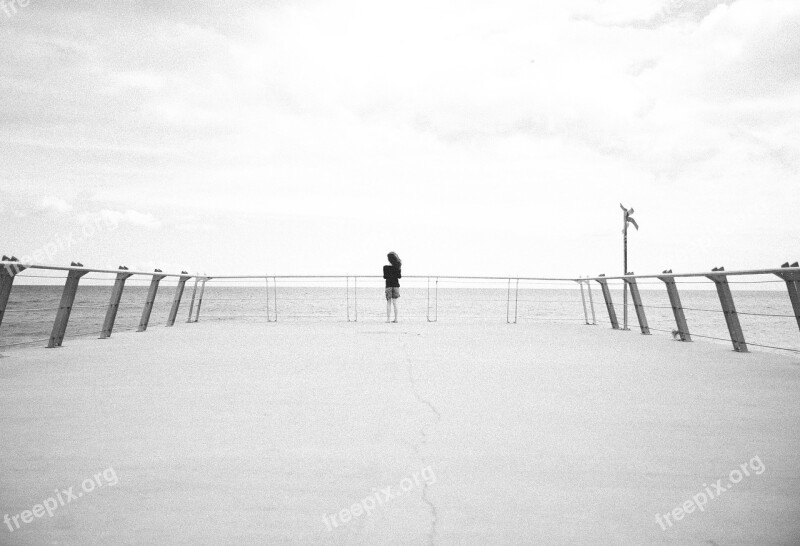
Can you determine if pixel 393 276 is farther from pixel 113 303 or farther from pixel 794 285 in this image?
pixel 794 285

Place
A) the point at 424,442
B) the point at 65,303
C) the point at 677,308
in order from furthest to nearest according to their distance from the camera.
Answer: the point at 677,308 → the point at 65,303 → the point at 424,442

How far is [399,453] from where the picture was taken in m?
3.04

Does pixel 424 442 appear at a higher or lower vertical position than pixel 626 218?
lower

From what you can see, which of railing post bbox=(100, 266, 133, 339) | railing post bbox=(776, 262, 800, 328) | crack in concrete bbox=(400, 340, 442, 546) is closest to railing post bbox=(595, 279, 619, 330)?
railing post bbox=(776, 262, 800, 328)

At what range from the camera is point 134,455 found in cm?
300

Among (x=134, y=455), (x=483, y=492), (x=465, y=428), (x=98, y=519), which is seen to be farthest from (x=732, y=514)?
(x=134, y=455)

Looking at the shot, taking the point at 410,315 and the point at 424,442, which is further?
the point at 410,315

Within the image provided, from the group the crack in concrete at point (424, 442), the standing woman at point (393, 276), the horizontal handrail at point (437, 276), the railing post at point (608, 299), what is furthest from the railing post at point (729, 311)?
the standing woman at point (393, 276)

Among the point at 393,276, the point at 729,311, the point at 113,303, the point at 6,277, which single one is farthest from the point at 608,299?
the point at 6,277

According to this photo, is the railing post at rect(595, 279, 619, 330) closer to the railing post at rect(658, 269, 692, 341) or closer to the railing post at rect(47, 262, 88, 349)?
the railing post at rect(658, 269, 692, 341)

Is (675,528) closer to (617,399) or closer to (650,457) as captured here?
(650,457)

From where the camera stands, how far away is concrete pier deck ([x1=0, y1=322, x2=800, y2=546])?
2.17 m

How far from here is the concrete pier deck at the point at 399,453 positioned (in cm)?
217

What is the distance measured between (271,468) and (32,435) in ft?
5.39
